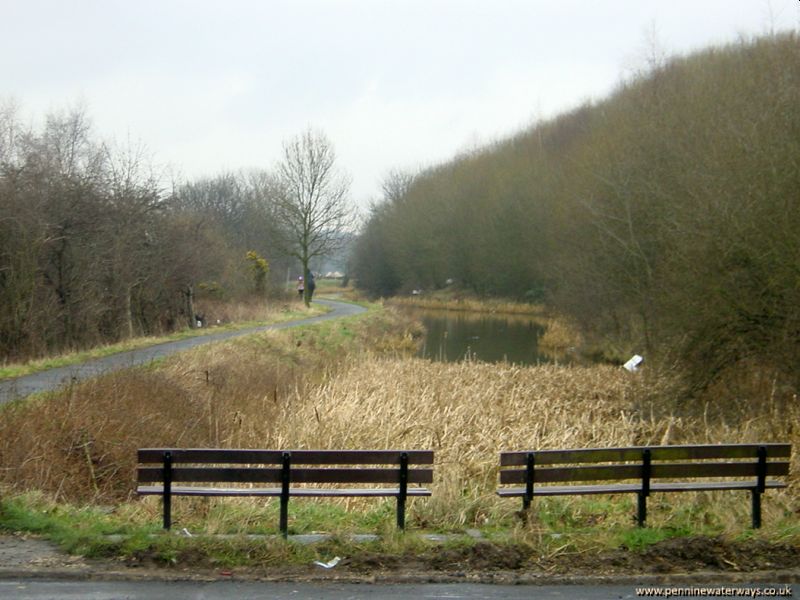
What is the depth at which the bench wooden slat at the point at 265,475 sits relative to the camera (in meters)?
7.96

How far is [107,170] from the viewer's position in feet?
106

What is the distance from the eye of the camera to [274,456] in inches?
317

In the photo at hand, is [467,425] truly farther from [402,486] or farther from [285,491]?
[285,491]

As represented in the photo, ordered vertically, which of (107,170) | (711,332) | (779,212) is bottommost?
(711,332)

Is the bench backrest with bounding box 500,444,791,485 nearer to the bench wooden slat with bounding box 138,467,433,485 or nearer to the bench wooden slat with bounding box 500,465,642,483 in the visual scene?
the bench wooden slat with bounding box 500,465,642,483

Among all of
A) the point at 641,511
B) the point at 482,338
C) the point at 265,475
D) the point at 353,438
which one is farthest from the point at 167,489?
the point at 482,338

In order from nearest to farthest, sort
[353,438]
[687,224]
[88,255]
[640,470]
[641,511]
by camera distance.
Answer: [641,511], [640,470], [353,438], [687,224], [88,255]

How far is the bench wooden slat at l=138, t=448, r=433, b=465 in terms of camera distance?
7977 mm

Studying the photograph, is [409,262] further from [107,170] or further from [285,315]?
[107,170]

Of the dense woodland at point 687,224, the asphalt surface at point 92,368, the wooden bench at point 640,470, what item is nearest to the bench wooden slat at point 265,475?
the wooden bench at point 640,470

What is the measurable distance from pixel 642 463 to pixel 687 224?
413 inches

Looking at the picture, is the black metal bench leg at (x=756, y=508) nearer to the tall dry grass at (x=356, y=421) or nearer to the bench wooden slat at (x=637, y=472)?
the bench wooden slat at (x=637, y=472)

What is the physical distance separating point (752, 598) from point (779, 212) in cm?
1091

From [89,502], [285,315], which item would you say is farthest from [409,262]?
[89,502]
